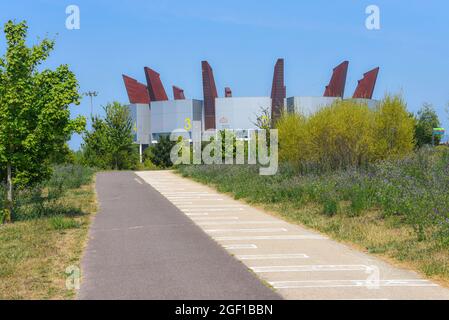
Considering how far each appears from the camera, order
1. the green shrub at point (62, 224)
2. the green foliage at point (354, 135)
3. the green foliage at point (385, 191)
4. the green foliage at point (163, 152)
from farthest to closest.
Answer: the green foliage at point (163, 152) → the green foliage at point (354, 135) → the green shrub at point (62, 224) → the green foliage at point (385, 191)

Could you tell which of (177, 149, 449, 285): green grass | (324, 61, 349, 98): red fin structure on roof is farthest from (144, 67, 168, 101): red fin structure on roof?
(177, 149, 449, 285): green grass

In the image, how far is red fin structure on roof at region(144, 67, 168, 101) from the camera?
75.0 m

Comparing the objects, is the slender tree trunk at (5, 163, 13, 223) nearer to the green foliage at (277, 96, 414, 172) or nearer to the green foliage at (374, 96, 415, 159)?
the green foliage at (277, 96, 414, 172)

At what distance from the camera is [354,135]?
2248cm

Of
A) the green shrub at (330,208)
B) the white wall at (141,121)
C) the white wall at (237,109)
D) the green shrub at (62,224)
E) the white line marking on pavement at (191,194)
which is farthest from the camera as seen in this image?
the white wall at (141,121)

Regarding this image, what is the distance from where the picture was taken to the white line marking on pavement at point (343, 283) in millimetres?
7211

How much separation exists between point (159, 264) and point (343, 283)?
2.98 m

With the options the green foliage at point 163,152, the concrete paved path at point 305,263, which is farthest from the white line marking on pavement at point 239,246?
the green foliage at point 163,152

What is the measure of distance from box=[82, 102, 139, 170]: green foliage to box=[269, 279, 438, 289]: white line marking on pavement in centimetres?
4229

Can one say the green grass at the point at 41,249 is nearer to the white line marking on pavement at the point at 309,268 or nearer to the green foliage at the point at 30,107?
the green foliage at the point at 30,107

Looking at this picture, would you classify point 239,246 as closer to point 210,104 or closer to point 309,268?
point 309,268

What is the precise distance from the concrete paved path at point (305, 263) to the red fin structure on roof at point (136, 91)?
66.3 metres

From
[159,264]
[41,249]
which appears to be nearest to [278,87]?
[41,249]

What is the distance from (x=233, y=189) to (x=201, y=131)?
4775 centimetres
